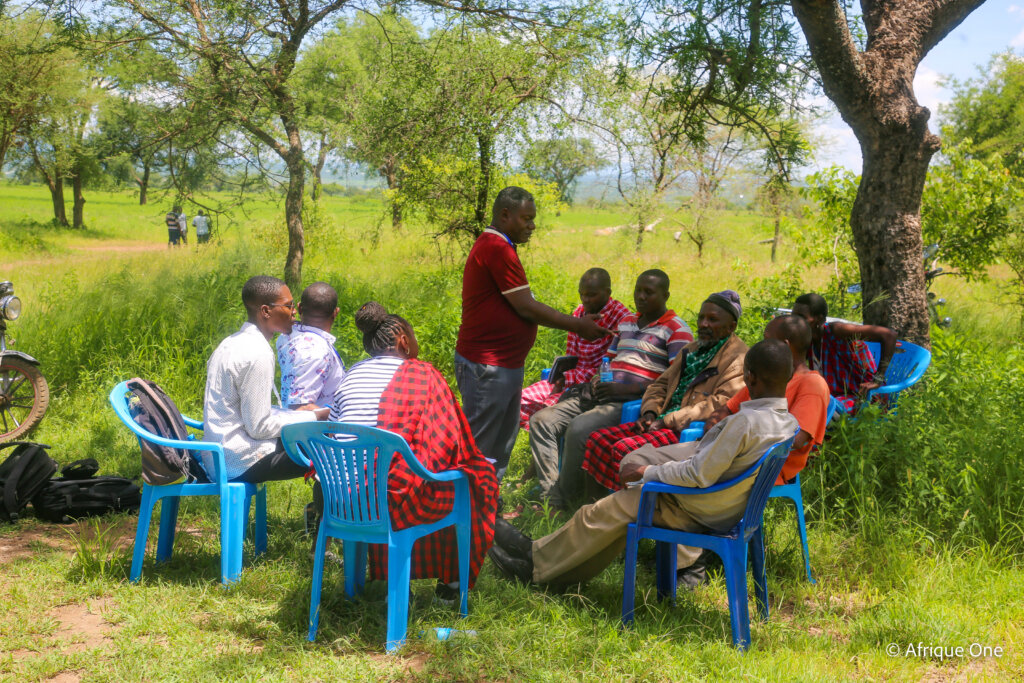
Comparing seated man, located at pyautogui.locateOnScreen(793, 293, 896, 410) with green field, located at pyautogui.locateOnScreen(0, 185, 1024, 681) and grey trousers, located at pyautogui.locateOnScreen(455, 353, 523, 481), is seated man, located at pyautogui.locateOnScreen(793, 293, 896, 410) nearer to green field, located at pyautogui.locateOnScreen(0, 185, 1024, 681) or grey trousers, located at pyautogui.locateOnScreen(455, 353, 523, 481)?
green field, located at pyautogui.locateOnScreen(0, 185, 1024, 681)

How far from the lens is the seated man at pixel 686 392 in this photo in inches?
171

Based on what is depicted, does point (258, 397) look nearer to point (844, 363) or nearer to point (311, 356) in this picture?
point (311, 356)

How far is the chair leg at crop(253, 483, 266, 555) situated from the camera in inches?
168

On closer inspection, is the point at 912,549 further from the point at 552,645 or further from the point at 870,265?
the point at 870,265

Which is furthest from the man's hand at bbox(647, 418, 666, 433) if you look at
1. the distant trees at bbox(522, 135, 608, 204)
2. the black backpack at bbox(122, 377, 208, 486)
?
the distant trees at bbox(522, 135, 608, 204)

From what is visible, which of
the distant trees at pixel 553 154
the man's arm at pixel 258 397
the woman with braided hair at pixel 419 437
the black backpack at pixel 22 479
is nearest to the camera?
the woman with braided hair at pixel 419 437

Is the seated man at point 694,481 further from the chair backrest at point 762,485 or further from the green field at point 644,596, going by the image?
the green field at point 644,596

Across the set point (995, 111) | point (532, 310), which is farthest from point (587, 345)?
point (995, 111)

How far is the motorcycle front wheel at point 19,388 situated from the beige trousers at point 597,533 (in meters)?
4.97

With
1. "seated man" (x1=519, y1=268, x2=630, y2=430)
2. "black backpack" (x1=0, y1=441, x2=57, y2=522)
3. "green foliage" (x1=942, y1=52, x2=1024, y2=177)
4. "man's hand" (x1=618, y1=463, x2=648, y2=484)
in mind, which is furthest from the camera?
"green foliage" (x1=942, y1=52, x2=1024, y2=177)

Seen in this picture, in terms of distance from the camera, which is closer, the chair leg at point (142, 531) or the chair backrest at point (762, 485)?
the chair backrest at point (762, 485)

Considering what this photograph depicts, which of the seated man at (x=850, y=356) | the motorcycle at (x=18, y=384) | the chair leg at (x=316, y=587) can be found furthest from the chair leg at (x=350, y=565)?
the motorcycle at (x=18, y=384)

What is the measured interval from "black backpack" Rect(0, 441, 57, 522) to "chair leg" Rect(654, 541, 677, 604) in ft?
12.0

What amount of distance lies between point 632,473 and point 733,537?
0.49 meters
